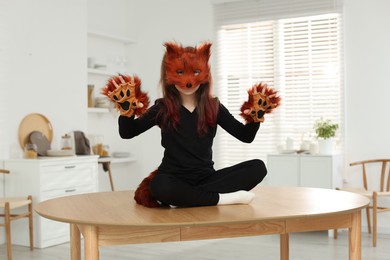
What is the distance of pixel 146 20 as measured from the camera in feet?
20.3

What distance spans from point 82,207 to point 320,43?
3.69m

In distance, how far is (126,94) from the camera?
6.82ft

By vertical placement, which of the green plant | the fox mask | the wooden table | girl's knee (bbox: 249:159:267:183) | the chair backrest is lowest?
the chair backrest

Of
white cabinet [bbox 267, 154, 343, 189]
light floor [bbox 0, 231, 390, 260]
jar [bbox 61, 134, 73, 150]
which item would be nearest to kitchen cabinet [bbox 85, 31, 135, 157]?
jar [bbox 61, 134, 73, 150]

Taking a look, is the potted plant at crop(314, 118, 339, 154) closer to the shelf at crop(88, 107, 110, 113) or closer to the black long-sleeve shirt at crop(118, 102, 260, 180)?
the shelf at crop(88, 107, 110, 113)

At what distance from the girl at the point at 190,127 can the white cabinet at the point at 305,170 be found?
102 inches

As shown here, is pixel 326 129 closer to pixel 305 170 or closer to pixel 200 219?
pixel 305 170

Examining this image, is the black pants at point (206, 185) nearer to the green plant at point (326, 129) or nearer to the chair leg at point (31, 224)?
the chair leg at point (31, 224)

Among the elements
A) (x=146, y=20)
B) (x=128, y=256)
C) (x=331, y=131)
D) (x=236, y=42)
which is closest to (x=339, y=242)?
(x=331, y=131)

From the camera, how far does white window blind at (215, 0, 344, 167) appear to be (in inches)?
206

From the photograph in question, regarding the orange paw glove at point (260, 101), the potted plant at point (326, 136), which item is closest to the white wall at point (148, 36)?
the potted plant at point (326, 136)

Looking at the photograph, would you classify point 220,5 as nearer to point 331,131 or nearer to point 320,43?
point 320,43

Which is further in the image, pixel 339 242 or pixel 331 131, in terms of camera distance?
pixel 331 131

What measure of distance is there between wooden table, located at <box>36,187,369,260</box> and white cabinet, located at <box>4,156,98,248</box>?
2168mm
